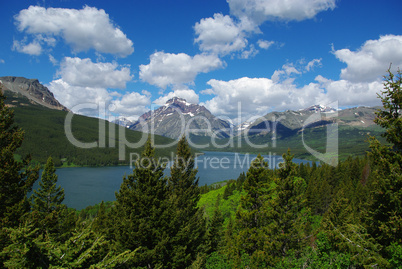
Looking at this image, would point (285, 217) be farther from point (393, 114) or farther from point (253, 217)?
point (393, 114)

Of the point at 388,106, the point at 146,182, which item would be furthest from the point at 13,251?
the point at 388,106

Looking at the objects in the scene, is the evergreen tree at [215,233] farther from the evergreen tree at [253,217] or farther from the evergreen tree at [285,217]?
the evergreen tree at [285,217]

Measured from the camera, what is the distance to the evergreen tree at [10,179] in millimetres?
15047

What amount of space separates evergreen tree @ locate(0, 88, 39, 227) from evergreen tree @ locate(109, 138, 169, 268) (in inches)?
269

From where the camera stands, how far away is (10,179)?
1550 centimetres

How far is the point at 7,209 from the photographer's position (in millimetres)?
14906

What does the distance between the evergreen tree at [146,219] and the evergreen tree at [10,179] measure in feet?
22.4

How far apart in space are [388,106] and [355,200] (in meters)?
42.7

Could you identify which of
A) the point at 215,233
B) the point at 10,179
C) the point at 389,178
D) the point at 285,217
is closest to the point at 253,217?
the point at 285,217

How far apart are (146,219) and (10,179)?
9863mm

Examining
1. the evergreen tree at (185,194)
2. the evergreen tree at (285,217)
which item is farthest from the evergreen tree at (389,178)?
the evergreen tree at (185,194)

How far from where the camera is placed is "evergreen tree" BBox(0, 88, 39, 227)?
49.4 feet

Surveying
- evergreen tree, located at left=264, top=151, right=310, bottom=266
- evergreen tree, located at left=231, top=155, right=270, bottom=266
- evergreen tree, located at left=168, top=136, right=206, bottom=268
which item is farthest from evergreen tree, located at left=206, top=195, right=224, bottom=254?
evergreen tree, located at left=264, top=151, right=310, bottom=266

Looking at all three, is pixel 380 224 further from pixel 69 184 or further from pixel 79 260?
pixel 69 184
